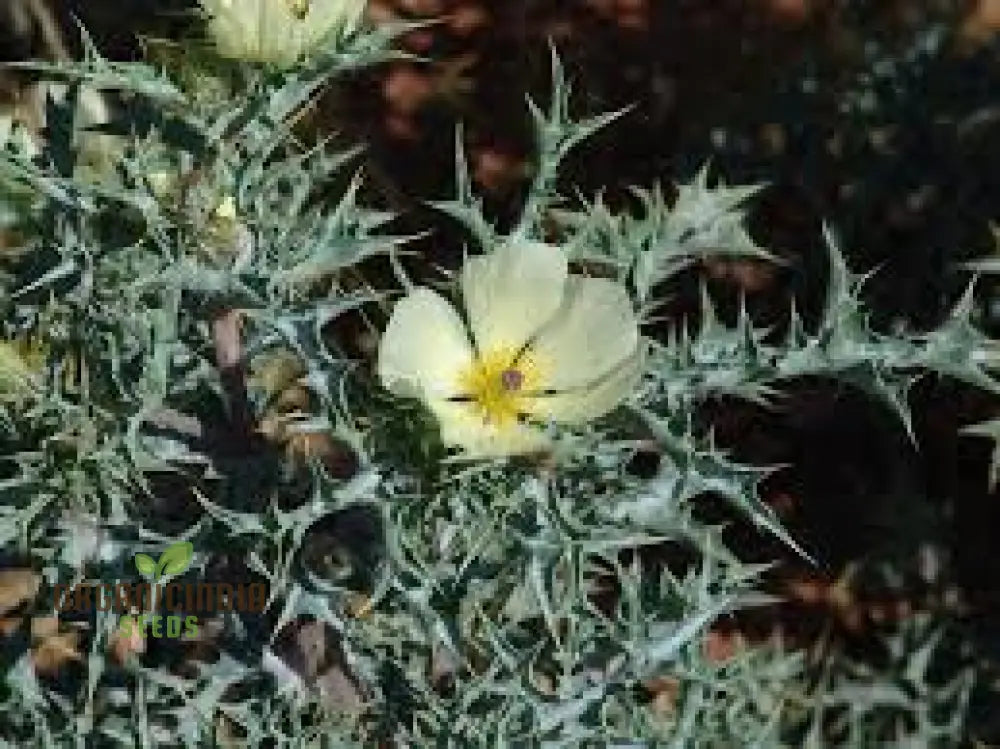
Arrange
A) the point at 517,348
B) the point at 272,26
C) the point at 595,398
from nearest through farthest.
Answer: the point at 272,26, the point at 595,398, the point at 517,348

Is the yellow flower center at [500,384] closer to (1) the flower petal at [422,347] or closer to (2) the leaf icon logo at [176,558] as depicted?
(1) the flower petal at [422,347]

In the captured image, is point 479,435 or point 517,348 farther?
point 517,348

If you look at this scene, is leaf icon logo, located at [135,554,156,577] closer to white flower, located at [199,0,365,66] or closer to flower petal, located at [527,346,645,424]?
flower petal, located at [527,346,645,424]

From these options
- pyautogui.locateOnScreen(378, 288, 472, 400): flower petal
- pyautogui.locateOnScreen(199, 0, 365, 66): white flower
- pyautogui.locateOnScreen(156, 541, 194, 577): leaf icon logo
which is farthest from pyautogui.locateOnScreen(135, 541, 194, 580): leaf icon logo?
pyautogui.locateOnScreen(199, 0, 365, 66): white flower

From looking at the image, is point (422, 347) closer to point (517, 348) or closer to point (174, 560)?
point (517, 348)

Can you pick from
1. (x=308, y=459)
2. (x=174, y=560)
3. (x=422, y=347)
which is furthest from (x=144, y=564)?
(x=422, y=347)

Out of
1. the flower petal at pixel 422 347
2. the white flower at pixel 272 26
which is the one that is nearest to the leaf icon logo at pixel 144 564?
the flower petal at pixel 422 347

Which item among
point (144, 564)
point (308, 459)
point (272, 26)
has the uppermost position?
point (272, 26)

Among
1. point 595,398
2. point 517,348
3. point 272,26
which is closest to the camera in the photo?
point 272,26
